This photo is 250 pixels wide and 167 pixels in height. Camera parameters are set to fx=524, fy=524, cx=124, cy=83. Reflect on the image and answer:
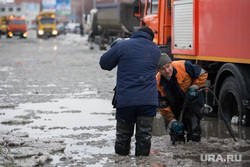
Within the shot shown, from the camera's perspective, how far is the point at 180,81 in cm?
732

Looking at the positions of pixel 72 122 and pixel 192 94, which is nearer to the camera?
pixel 192 94

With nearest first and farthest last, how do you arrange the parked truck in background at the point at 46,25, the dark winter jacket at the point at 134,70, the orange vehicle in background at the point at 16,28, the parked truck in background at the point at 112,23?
the dark winter jacket at the point at 134,70 < the parked truck in background at the point at 112,23 < the parked truck in background at the point at 46,25 < the orange vehicle in background at the point at 16,28

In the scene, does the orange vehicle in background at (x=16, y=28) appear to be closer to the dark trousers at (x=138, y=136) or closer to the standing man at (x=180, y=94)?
the standing man at (x=180, y=94)

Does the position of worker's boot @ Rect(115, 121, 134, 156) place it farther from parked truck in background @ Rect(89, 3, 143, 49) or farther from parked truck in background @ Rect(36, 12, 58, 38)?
parked truck in background @ Rect(36, 12, 58, 38)

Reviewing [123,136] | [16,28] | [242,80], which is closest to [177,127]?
[123,136]

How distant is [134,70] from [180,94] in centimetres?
116

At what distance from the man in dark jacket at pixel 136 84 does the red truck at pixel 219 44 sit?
7.04ft

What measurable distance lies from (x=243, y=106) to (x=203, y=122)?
4.61 feet

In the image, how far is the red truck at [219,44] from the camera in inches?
324

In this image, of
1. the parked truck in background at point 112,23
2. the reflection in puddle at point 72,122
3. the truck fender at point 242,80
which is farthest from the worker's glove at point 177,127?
the parked truck in background at point 112,23

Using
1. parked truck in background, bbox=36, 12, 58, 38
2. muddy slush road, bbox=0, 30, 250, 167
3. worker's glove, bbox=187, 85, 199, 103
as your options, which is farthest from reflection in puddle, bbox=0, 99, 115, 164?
parked truck in background, bbox=36, 12, 58, 38

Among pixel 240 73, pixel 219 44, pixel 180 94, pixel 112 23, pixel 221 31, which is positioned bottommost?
pixel 180 94

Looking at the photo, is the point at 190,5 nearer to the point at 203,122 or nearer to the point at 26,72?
the point at 203,122

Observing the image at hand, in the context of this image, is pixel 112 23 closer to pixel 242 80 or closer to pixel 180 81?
pixel 242 80
